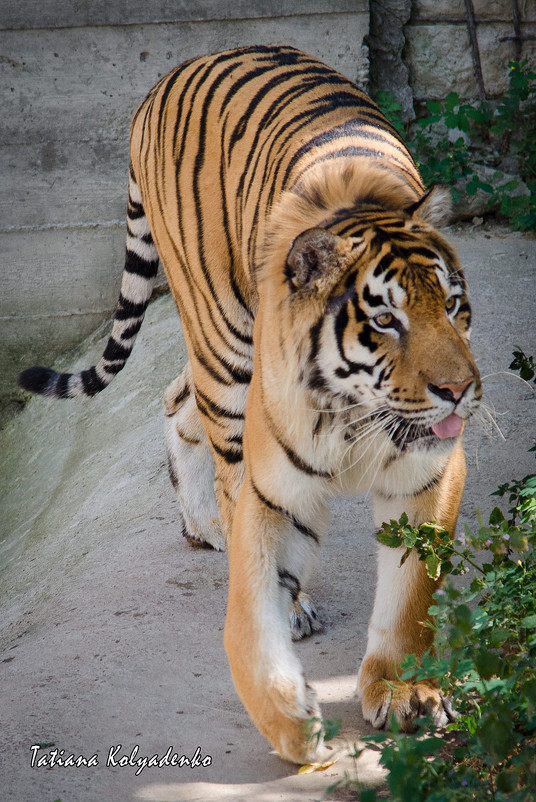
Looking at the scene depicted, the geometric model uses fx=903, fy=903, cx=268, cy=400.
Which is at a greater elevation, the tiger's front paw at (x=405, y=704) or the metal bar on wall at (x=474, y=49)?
the metal bar on wall at (x=474, y=49)

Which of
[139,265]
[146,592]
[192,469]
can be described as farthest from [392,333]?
[139,265]

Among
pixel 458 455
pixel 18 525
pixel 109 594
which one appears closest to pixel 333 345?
pixel 458 455

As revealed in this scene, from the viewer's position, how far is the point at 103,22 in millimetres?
5434

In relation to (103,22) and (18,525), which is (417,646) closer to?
(18,525)

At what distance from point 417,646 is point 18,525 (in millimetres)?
3546

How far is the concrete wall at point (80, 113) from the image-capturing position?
17.8 feet

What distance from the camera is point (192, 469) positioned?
3.71 meters

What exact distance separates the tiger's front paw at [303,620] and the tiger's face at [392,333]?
962mm

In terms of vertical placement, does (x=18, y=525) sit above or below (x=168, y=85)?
below

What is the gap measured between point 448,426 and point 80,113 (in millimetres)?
4397

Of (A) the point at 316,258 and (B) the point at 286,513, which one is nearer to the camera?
(A) the point at 316,258

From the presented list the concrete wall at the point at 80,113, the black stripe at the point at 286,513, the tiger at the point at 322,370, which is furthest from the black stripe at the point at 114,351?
the concrete wall at the point at 80,113

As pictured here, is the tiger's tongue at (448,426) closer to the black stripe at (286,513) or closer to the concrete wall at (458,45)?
the black stripe at (286,513)

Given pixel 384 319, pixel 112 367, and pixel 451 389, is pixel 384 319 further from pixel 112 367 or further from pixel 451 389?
pixel 112 367
